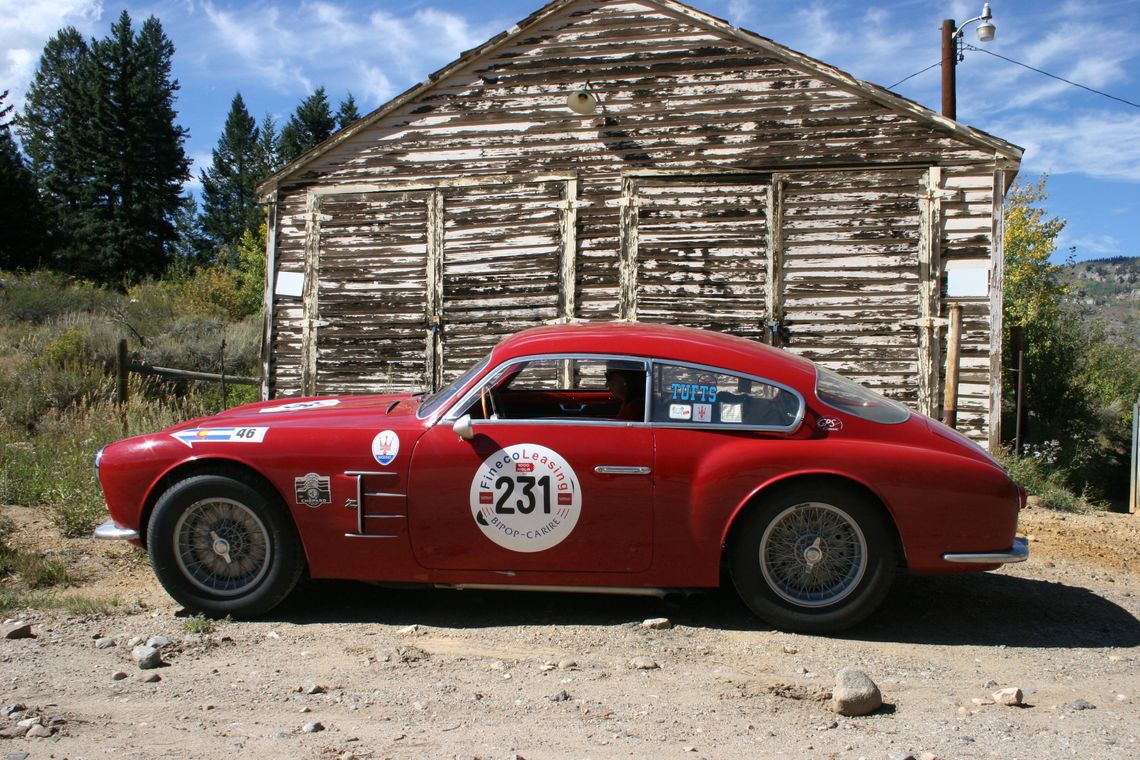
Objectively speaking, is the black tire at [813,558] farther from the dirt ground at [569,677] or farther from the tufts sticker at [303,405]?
the tufts sticker at [303,405]

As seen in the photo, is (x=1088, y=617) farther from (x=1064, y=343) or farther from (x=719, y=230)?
(x=1064, y=343)

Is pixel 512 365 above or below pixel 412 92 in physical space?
below

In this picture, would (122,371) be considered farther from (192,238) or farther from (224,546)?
(192,238)

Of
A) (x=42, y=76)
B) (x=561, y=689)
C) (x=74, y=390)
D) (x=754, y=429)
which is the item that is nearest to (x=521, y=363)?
(x=754, y=429)

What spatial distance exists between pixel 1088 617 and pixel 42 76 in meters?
72.3

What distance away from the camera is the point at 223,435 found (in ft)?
15.2

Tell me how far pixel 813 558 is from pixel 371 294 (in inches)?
338

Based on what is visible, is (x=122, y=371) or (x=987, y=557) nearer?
(x=987, y=557)

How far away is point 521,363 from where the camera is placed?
4.67 meters

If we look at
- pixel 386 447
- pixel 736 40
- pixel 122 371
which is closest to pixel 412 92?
pixel 736 40

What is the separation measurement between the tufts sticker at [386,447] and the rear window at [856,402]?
2.09 m

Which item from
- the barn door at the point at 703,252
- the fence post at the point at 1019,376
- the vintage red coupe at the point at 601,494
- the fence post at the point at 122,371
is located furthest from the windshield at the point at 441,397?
the fence post at the point at 1019,376

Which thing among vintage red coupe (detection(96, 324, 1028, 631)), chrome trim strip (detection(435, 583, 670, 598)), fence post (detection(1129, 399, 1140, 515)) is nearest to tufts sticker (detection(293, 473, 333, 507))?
vintage red coupe (detection(96, 324, 1028, 631))

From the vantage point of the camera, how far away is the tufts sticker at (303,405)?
5055mm
